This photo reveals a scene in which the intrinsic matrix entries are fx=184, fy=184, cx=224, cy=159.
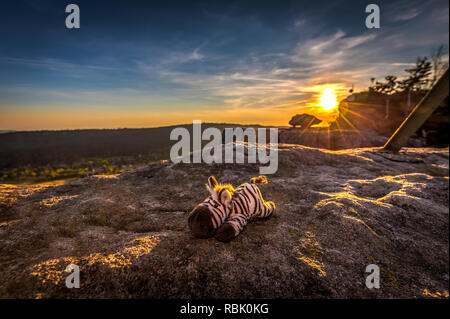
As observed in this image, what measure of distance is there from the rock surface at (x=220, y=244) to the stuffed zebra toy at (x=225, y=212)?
214 millimetres

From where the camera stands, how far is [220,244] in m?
2.65

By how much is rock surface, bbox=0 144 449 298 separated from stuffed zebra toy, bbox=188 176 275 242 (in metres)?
0.21

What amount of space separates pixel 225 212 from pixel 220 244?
0.45 m

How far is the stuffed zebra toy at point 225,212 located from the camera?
255 cm

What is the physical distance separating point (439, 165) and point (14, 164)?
5135 centimetres

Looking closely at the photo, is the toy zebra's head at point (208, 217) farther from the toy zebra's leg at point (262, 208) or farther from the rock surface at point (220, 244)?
the toy zebra's leg at point (262, 208)

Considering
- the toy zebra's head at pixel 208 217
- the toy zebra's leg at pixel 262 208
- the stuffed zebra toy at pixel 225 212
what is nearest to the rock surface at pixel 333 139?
the toy zebra's leg at pixel 262 208

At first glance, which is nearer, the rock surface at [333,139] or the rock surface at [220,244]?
the rock surface at [220,244]

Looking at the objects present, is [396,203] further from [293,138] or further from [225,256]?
[293,138]

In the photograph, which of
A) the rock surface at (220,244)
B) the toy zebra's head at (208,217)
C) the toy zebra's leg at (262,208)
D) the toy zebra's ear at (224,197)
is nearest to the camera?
the rock surface at (220,244)
